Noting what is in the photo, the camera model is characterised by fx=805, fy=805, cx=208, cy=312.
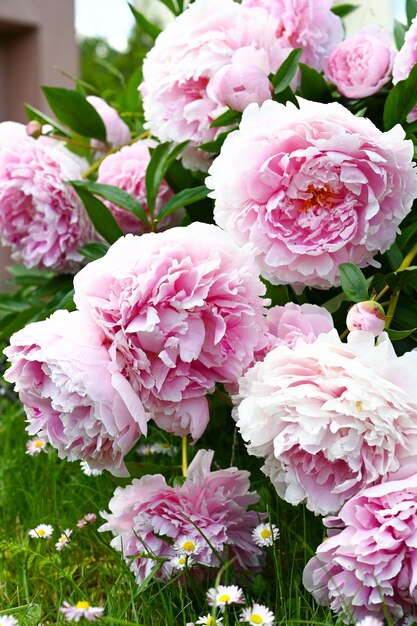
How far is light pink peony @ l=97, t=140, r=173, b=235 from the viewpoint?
1.07m

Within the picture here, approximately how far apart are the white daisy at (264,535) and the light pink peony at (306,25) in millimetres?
550

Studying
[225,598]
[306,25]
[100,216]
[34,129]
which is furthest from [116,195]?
[225,598]

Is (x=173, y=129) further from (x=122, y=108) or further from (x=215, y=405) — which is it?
(x=122, y=108)

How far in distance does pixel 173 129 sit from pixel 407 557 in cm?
55

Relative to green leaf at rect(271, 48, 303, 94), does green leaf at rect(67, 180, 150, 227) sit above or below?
below

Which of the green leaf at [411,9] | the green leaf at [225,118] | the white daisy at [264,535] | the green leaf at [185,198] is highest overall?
the green leaf at [411,9]

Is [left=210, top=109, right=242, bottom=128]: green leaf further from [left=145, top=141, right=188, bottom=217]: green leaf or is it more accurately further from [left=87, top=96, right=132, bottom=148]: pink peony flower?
[left=87, top=96, right=132, bottom=148]: pink peony flower

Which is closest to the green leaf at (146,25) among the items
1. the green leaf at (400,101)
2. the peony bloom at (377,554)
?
the green leaf at (400,101)

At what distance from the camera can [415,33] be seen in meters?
0.81

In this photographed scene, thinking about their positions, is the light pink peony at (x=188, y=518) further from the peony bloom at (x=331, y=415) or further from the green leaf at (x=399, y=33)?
the green leaf at (x=399, y=33)

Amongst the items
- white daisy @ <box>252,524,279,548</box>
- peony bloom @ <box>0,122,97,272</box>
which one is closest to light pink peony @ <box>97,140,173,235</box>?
peony bloom @ <box>0,122,97,272</box>

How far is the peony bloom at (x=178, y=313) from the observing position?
2.12 feet

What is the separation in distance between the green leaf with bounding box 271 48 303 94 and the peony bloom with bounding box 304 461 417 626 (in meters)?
0.44

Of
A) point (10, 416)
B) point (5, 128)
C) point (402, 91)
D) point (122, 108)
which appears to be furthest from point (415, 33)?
point (10, 416)
